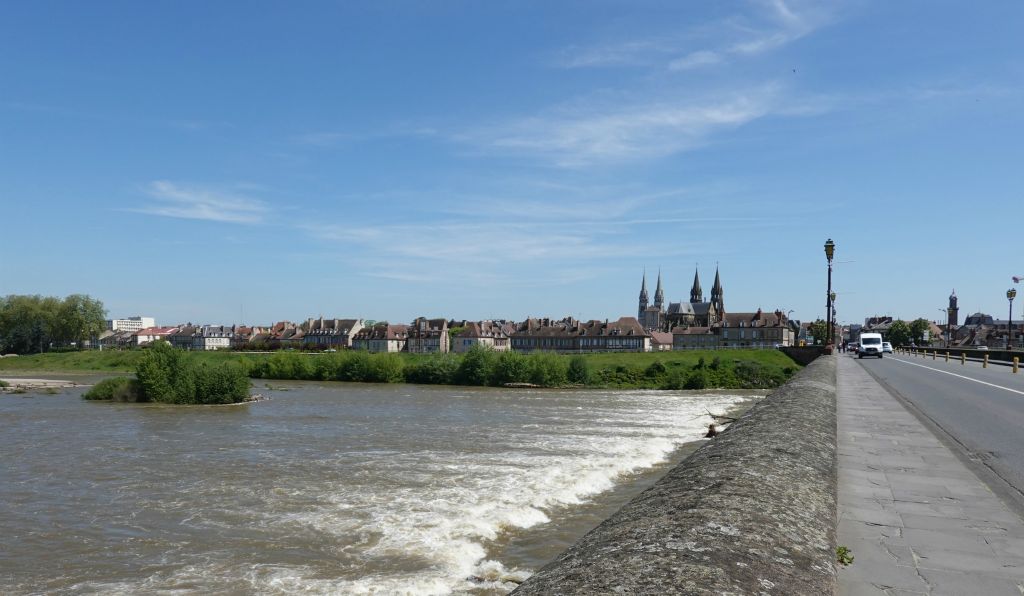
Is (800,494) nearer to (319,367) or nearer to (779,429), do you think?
(779,429)

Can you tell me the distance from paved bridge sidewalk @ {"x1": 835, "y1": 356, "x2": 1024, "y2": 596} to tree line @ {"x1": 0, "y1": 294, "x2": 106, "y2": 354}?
149 m

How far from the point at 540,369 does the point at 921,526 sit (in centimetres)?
6578

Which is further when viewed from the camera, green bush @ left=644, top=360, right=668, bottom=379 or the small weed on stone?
green bush @ left=644, top=360, right=668, bottom=379

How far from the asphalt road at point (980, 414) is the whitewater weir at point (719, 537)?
3165 mm

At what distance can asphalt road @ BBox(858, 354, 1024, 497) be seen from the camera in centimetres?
923

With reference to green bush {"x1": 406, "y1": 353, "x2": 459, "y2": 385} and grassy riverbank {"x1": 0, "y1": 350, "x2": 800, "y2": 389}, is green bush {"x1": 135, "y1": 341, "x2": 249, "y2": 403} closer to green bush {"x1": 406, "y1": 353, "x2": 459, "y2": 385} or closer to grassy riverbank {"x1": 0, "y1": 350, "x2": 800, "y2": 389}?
grassy riverbank {"x1": 0, "y1": 350, "x2": 800, "y2": 389}

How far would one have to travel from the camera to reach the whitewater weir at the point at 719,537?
3.53 metres

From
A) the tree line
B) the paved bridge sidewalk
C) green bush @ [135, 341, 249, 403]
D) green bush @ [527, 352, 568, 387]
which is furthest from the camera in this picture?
the tree line

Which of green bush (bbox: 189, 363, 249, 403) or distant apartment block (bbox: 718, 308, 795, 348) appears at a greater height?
distant apartment block (bbox: 718, 308, 795, 348)

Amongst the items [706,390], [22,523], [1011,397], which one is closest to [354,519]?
[22,523]

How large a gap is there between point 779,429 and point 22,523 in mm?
16349

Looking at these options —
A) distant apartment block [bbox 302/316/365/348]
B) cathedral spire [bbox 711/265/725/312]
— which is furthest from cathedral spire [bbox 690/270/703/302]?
distant apartment block [bbox 302/316/365/348]

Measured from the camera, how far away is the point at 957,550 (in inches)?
198

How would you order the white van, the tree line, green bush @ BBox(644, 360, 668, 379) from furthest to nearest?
the tree line
green bush @ BBox(644, 360, 668, 379)
the white van
